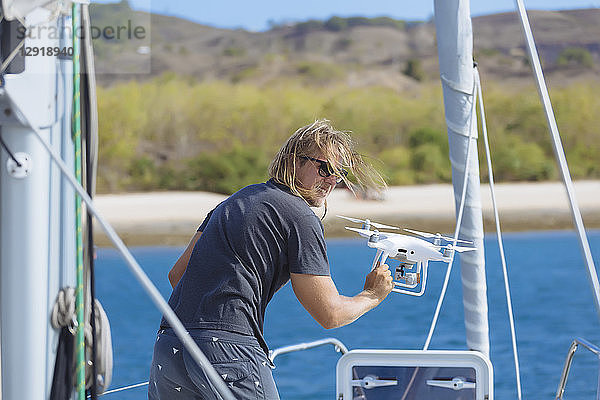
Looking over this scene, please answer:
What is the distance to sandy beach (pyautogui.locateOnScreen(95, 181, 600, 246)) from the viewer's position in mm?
24844

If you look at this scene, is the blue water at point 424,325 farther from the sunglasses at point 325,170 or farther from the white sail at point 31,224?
the sunglasses at point 325,170

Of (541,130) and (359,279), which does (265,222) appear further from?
(541,130)

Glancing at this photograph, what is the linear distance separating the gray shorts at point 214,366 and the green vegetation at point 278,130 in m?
23.9

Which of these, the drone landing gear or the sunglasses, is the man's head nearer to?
the sunglasses

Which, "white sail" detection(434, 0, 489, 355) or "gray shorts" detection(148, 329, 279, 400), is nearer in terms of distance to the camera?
"gray shorts" detection(148, 329, 279, 400)

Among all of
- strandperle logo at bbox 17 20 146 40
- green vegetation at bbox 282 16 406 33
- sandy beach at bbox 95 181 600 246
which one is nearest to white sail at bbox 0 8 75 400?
strandperle logo at bbox 17 20 146 40

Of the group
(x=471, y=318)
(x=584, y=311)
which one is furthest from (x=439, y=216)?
(x=471, y=318)

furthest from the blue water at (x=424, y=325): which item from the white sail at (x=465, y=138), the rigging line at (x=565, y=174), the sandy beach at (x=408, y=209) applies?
the sandy beach at (x=408, y=209)

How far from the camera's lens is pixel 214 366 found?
150 cm

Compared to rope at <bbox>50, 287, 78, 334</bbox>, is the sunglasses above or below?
above

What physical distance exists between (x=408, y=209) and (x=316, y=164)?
972 inches

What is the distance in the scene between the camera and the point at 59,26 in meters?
1.59

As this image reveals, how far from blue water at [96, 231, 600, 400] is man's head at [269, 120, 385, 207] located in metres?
1.18

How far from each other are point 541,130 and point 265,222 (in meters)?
27.1
